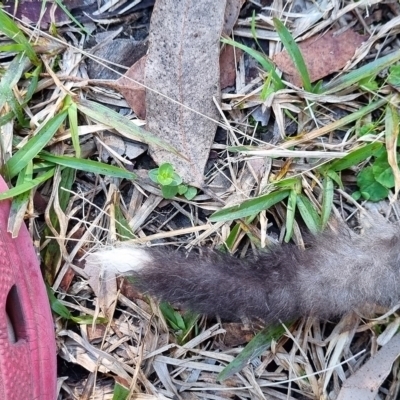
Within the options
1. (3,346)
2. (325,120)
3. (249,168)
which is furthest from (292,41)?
(3,346)

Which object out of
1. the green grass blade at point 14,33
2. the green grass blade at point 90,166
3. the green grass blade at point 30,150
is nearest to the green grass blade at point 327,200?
the green grass blade at point 90,166

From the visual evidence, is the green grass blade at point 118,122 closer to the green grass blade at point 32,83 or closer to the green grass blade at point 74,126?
the green grass blade at point 74,126

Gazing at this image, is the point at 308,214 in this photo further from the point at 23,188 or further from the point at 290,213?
the point at 23,188

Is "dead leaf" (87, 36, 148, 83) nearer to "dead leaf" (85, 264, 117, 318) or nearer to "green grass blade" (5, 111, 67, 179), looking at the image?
"green grass blade" (5, 111, 67, 179)

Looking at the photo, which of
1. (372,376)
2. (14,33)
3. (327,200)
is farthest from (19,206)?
(372,376)

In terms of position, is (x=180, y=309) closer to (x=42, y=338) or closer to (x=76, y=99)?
(x=42, y=338)
